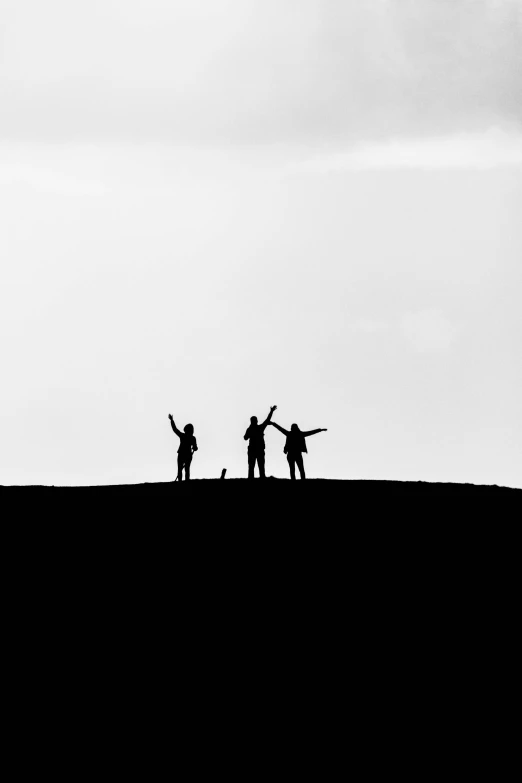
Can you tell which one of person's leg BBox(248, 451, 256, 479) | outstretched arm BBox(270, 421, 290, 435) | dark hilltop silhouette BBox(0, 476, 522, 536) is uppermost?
outstretched arm BBox(270, 421, 290, 435)

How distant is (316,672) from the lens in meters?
13.0

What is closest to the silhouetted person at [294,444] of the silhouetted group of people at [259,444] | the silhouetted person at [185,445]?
the silhouetted group of people at [259,444]

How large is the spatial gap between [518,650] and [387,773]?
3.56m

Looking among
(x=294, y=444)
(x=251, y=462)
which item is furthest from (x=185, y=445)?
(x=294, y=444)

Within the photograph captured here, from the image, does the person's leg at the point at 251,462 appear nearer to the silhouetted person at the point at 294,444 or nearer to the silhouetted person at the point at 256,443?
the silhouetted person at the point at 256,443

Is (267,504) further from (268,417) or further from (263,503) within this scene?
(268,417)

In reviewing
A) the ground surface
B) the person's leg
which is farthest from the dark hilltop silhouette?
the person's leg

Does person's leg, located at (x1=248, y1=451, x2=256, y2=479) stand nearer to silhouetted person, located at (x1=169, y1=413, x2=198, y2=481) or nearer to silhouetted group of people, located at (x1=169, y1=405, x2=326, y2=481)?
silhouetted group of people, located at (x1=169, y1=405, x2=326, y2=481)

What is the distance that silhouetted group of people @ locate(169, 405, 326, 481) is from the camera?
69.7 feet

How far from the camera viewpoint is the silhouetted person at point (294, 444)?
21.2 m

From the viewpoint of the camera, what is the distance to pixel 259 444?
70.7 feet

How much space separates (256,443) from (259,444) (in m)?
0.09

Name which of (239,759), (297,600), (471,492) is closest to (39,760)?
(239,759)

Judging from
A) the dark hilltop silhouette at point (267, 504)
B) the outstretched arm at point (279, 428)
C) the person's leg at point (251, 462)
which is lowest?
the dark hilltop silhouette at point (267, 504)
